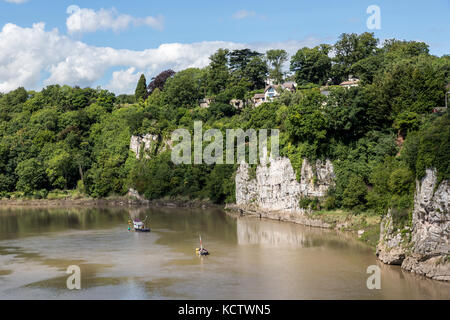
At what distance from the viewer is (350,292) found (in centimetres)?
2397

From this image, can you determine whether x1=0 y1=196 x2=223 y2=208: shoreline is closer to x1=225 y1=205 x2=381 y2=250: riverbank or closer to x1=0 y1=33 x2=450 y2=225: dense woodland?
x1=0 y1=33 x2=450 y2=225: dense woodland

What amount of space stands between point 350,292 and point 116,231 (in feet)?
80.1

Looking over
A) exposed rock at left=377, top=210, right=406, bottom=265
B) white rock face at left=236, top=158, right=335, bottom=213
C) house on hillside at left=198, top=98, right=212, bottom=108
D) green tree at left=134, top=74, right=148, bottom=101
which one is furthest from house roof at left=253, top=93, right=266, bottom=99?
exposed rock at left=377, top=210, right=406, bottom=265

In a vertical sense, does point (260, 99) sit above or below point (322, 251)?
above

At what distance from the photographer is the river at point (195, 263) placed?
24.2m

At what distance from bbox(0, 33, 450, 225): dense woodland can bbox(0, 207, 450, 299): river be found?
4996 mm

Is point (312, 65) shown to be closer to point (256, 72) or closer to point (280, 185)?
point (256, 72)

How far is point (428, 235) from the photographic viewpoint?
25234mm

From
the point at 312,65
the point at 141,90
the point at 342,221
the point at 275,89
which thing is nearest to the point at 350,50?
the point at 312,65

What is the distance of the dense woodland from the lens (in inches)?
1599

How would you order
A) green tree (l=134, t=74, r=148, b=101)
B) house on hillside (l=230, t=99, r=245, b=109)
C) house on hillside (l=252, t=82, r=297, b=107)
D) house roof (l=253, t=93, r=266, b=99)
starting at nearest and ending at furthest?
house on hillside (l=252, t=82, r=297, b=107) < house roof (l=253, t=93, r=266, b=99) < house on hillside (l=230, t=99, r=245, b=109) < green tree (l=134, t=74, r=148, b=101)

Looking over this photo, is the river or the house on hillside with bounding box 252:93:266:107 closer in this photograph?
the river
